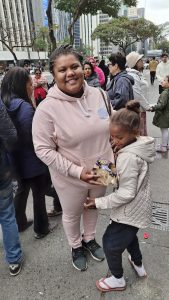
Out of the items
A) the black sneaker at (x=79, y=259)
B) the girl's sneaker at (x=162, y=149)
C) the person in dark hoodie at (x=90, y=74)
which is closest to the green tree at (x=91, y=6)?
the person in dark hoodie at (x=90, y=74)

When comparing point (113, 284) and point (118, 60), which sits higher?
point (118, 60)

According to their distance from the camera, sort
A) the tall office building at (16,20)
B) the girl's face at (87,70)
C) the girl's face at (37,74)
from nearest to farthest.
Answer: the girl's face at (87,70) < the girl's face at (37,74) < the tall office building at (16,20)

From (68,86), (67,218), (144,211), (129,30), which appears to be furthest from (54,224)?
(129,30)

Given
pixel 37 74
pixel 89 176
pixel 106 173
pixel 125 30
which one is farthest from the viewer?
pixel 125 30

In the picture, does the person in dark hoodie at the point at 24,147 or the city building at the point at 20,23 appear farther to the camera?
the city building at the point at 20,23

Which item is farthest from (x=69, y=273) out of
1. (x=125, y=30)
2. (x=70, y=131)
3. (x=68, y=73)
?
(x=125, y=30)

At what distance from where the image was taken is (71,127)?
1921 millimetres

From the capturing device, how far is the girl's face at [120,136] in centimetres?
169

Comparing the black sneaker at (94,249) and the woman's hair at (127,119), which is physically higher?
the woman's hair at (127,119)

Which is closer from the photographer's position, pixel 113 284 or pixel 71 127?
pixel 71 127

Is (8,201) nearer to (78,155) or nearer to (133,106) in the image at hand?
(78,155)

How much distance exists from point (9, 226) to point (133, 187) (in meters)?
1.22

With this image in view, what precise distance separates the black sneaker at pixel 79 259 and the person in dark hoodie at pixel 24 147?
0.53 m

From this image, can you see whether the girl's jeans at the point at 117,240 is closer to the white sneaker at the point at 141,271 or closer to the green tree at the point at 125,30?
the white sneaker at the point at 141,271
